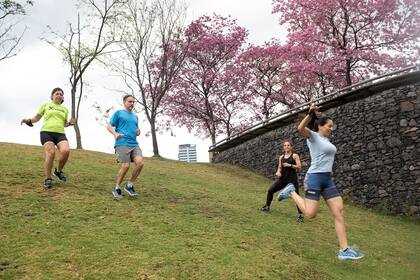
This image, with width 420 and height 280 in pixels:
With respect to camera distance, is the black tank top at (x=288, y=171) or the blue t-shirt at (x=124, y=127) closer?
the blue t-shirt at (x=124, y=127)

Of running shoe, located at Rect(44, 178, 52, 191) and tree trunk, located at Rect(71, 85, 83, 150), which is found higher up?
tree trunk, located at Rect(71, 85, 83, 150)

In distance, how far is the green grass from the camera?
16.9ft

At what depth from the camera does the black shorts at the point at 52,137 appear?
7.99m

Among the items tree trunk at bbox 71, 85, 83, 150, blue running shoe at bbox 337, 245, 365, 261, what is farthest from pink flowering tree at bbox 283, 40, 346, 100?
blue running shoe at bbox 337, 245, 365, 261

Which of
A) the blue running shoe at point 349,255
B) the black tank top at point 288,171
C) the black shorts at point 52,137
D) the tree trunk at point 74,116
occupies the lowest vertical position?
the blue running shoe at point 349,255

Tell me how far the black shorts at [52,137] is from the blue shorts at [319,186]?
4764mm

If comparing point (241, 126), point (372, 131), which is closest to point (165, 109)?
point (241, 126)

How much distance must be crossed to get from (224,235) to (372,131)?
31.0ft

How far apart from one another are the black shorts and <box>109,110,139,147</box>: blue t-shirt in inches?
41.0

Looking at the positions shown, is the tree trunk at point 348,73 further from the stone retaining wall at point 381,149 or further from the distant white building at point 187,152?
the distant white building at point 187,152

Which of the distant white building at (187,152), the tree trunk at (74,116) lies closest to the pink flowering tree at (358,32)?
the tree trunk at (74,116)

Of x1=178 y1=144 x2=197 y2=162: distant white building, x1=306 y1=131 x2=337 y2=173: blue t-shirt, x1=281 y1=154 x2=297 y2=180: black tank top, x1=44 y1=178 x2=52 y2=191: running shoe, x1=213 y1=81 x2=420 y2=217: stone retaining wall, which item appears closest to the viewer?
x1=306 y1=131 x2=337 y2=173: blue t-shirt

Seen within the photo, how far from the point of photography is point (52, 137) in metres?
8.05

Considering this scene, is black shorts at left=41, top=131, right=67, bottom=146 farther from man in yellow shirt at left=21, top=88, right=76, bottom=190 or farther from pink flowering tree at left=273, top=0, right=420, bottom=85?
pink flowering tree at left=273, top=0, right=420, bottom=85
